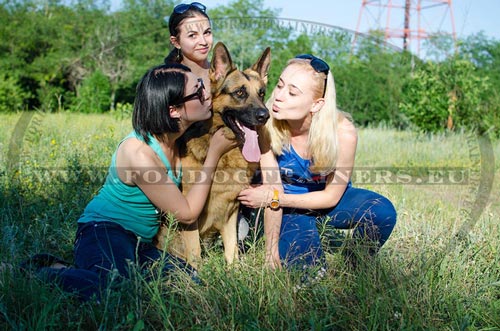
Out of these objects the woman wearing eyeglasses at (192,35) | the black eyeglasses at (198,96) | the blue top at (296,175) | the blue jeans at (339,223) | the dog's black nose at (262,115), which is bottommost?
the blue jeans at (339,223)

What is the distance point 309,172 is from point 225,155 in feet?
2.03

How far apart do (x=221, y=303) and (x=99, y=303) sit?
60cm

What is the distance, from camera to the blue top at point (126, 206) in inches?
115

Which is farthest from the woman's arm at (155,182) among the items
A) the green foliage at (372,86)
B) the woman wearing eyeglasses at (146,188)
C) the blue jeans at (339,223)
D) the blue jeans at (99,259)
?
the green foliage at (372,86)

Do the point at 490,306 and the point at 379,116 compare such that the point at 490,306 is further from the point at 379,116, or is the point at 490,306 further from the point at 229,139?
the point at 379,116

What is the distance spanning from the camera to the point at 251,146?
3223mm

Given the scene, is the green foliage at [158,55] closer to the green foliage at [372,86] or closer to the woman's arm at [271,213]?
the green foliage at [372,86]

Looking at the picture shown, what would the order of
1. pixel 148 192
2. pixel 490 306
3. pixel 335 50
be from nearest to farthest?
1. pixel 490 306
2. pixel 148 192
3. pixel 335 50

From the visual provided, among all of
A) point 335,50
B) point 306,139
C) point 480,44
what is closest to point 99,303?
point 306,139

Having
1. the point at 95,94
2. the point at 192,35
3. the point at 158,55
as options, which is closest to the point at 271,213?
the point at 192,35

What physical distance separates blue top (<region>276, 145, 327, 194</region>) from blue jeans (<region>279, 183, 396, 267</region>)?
172mm

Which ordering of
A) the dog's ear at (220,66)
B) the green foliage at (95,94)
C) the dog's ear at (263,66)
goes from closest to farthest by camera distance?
the dog's ear at (220,66) < the dog's ear at (263,66) < the green foliage at (95,94)

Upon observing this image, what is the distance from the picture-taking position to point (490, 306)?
249 centimetres

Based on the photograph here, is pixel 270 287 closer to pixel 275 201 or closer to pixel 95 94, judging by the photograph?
pixel 275 201
